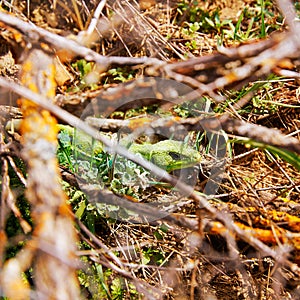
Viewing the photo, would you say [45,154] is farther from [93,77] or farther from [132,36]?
[132,36]

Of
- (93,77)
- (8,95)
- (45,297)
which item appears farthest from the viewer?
(93,77)

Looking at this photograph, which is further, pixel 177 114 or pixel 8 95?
pixel 177 114

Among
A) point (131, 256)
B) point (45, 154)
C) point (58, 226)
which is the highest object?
point (45, 154)

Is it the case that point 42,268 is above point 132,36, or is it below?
below

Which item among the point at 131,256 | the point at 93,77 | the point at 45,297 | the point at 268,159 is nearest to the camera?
the point at 45,297

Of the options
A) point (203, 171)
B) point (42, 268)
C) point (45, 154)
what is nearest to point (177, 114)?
point (203, 171)

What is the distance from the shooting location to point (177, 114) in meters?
1.88

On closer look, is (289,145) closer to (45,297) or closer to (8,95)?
(45,297)

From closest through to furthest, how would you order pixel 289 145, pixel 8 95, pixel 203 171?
pixel 289 145
pixel 8 95
pixel 203 171

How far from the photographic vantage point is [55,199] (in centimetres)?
100

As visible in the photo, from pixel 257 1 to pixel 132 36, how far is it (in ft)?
2.21

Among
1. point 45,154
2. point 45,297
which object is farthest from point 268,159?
point 45,297

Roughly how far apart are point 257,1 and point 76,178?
54.4 inches

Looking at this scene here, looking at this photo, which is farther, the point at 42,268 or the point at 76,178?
the point at 76,178
